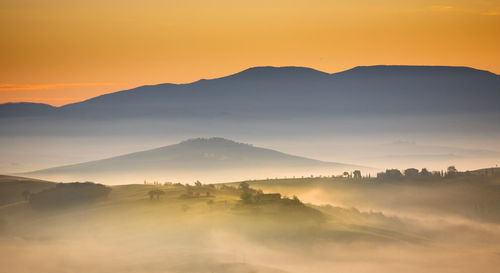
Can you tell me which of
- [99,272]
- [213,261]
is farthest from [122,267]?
[213,261]

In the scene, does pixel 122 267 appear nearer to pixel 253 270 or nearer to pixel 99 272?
pixel 99 272

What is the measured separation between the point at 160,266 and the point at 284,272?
28434 mm

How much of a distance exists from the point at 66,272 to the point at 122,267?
1307 cm

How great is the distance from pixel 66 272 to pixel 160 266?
22.8m

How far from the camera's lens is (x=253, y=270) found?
627 ft

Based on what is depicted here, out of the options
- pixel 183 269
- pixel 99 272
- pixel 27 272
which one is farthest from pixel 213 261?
pixel 27 272

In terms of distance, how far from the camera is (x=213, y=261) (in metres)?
199

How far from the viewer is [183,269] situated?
620ft

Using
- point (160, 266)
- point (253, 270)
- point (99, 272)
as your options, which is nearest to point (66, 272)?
point (99, 272)

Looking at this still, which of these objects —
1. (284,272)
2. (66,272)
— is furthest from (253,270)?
(66,272)

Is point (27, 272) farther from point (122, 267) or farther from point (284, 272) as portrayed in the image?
point (284, 272)

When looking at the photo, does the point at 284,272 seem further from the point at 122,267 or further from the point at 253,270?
the point at 122,267

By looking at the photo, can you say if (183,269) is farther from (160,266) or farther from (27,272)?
(27,272)

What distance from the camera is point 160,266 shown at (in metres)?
192
